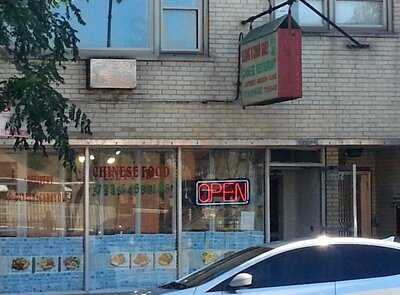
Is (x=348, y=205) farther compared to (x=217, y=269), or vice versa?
(x=348, y=205)

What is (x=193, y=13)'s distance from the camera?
45.3 feet

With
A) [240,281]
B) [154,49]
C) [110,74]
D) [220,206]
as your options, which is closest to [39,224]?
[110,74]

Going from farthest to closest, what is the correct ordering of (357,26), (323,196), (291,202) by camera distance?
(291,202) < (323,196) < (357,26)

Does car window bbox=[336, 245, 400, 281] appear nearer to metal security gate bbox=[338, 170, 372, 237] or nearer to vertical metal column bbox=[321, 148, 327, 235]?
metal security gate bbox=[338, 170, 372, 237]

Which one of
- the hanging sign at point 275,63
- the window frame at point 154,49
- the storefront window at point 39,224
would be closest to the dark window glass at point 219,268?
the hanging sign at point 275,63

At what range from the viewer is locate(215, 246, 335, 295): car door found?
8156mm

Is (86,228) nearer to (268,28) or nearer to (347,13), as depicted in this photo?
(268,28)

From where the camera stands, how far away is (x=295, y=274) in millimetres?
8312

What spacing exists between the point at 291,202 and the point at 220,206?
1.74m

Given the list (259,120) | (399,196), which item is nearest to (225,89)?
(259,120)

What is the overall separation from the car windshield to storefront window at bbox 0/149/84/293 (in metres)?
4.80

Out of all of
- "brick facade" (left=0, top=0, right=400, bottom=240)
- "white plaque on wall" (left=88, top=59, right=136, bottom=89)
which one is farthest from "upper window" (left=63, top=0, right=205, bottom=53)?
"white plaque on wall" (left=88, top=59, right=136, bottom=89)

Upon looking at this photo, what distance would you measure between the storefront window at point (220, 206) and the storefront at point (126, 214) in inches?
0.6

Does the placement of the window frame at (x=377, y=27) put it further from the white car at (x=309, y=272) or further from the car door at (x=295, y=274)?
the car door at (x=295, y=274)
